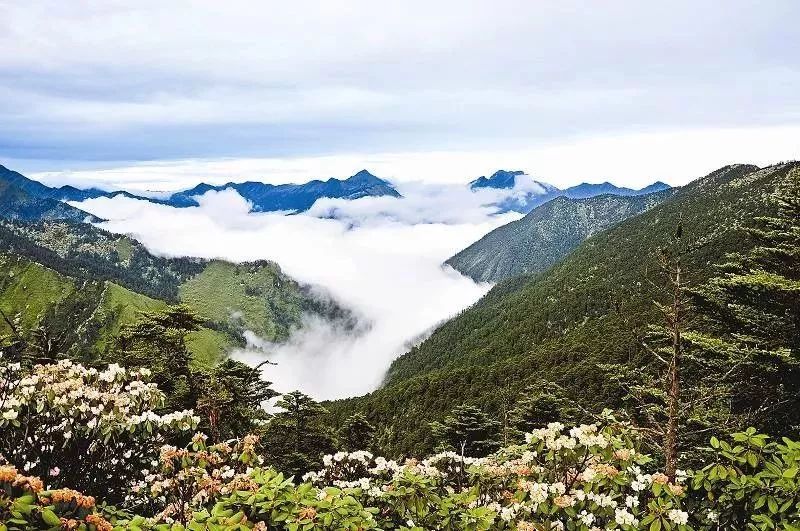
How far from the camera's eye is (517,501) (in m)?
7.02

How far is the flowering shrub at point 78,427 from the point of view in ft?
28.7

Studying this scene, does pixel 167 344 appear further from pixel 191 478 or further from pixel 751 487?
pixel 751 487

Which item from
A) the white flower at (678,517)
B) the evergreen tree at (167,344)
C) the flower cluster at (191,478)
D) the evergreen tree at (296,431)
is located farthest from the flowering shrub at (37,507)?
the evergreen tree at (296,431)

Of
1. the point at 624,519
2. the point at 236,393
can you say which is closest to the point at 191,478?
the point at 624,519

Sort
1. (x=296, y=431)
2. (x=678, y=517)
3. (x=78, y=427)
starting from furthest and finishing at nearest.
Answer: (x=296, y=431), (x=78, y=427), (x=678, y=517)

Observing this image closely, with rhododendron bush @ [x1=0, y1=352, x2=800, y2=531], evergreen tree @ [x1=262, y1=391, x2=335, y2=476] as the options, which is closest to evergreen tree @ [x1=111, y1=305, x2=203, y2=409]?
evergreen tree @ [x1=262, y1=391, x2=335, y2=476]

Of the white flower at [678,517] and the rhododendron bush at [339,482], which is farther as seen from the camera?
the white flower at [678,517]

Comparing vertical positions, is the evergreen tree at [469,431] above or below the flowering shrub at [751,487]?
below

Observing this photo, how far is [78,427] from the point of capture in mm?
9008

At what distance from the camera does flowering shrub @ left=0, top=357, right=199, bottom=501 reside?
874 centimetres

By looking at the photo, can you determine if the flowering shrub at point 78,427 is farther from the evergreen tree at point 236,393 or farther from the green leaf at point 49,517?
the evergreen tree at point 236,393

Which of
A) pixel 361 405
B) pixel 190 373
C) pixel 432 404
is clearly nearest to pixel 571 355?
pixel 432 404

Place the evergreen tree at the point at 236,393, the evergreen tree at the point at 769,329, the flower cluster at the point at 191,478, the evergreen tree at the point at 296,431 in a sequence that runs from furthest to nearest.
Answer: the evergreen tree at the point at 296,431, the evergreen tree at the point at 236,393, the evergreen tree at the point at 769,329, the flower cluster at the point at 191,478

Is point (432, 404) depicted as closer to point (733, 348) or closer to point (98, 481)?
point (733, 348)
